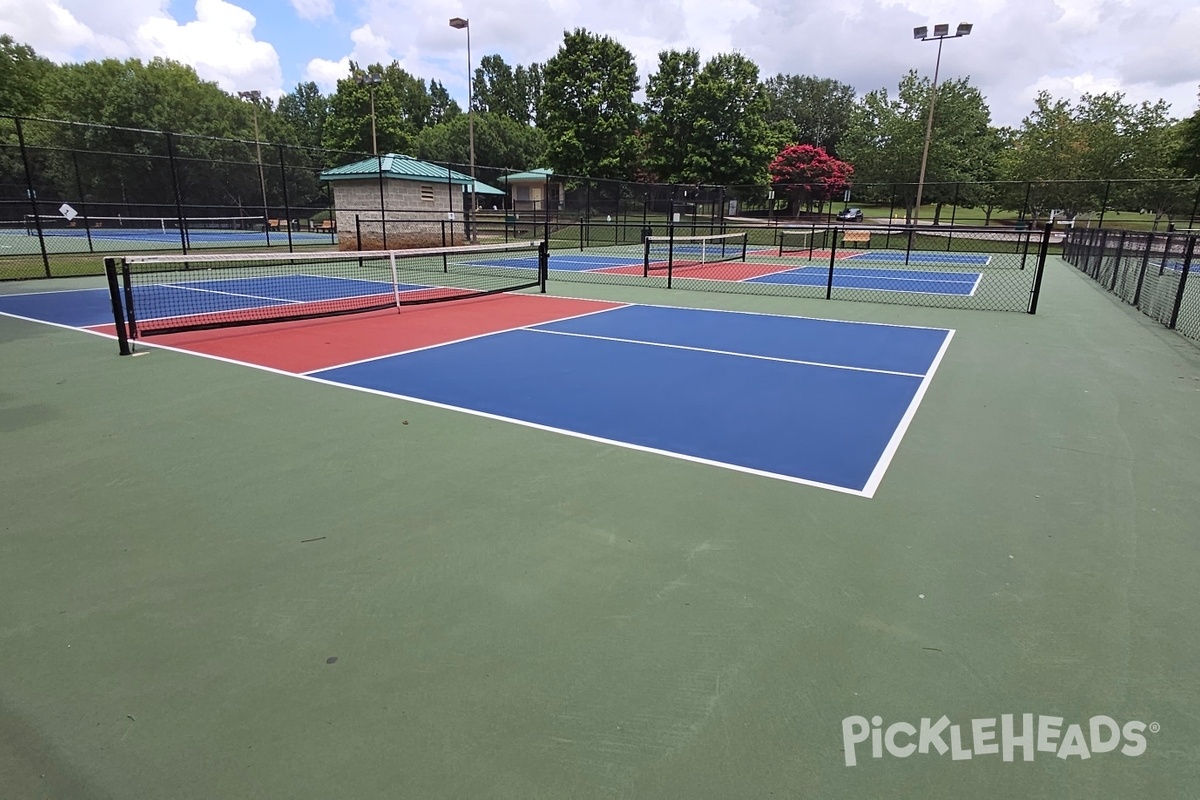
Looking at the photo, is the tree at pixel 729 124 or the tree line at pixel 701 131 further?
the tree at pixel 729 124

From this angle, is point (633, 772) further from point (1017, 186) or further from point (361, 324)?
point (1017, 186)

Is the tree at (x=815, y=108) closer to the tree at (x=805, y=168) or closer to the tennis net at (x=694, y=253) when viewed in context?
the tree at (x=805, y=168)

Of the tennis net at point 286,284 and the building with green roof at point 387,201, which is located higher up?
the building with green roof at point 387,201

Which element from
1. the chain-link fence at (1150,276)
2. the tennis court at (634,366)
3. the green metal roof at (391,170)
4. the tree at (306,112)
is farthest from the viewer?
the tree at (306,112)

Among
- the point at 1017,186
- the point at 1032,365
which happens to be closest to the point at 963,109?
the point at 1017,186

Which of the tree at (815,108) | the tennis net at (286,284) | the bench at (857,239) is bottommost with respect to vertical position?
the tennis net at (286,284)

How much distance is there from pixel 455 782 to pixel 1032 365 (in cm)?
848

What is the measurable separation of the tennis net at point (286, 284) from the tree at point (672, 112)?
28.1m

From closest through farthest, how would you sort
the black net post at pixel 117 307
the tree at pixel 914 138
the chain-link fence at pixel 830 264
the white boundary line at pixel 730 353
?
1. the black net post at pixel 117 307
2. the white boundary line at pixel 730 353
3. the chain-link fence at pixel 830 264
4. the tree at pixel 914 138

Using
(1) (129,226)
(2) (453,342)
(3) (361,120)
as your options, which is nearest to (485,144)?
(3) (361,120)

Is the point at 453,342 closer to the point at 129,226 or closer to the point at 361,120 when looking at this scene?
the point at 129,226

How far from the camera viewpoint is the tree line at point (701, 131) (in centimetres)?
3434

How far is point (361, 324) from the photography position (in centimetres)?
998

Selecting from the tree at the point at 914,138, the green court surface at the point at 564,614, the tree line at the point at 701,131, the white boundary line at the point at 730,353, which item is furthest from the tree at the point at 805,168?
the green court surface at the point at 564,614
